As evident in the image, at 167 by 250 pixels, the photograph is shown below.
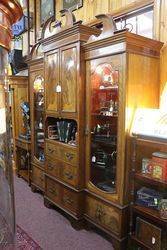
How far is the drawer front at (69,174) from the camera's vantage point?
2615mm

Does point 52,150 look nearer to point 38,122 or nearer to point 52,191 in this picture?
point 52,191

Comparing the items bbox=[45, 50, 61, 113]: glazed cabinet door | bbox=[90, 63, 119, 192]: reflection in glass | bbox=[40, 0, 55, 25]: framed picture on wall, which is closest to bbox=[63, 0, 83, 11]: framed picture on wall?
bbox=[40, 0, 55, 25]: framed picture on wall

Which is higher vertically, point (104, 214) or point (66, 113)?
point (66, 113)

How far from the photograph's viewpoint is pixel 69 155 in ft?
8.77

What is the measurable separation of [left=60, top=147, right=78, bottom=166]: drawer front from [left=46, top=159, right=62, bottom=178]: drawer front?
0.14m

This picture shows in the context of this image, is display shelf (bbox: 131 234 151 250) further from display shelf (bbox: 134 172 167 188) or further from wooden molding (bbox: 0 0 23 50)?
wooden molding (bbox: 0 0 23 50)

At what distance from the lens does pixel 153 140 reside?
1.93 meters

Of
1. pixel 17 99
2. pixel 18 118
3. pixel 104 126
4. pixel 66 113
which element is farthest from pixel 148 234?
pixel 17 99

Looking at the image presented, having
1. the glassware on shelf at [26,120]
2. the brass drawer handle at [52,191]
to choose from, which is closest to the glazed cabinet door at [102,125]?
the brass drawer handle at [52,191]

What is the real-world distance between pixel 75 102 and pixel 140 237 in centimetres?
145

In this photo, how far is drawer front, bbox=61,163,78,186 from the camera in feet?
8.58

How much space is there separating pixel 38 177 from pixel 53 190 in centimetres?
64

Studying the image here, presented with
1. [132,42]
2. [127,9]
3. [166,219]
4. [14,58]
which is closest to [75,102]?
[132,42]

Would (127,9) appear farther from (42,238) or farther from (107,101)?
(42,238)
